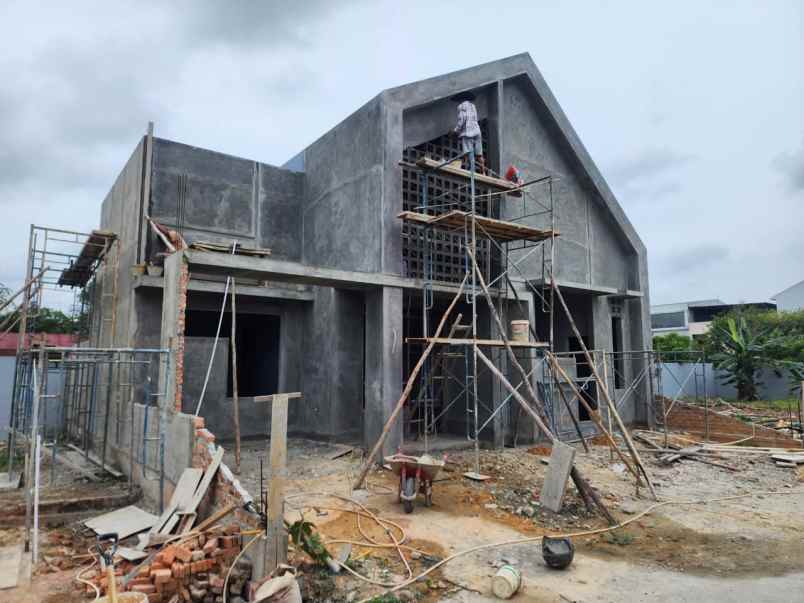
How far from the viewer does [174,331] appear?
8570 mm

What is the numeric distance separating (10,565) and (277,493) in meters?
3.90

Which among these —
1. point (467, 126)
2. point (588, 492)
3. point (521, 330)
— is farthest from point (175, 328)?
point (467, 126)

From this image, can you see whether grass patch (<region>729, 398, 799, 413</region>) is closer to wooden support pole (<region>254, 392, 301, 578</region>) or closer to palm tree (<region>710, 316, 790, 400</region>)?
palm tree (<region>710, 316, 790, 400</region>)

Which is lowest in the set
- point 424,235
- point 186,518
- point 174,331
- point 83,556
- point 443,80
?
point 83,556

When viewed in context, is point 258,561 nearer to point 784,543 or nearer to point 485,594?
point 485,594

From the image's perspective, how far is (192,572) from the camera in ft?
17.7

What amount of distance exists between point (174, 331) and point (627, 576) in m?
7.22

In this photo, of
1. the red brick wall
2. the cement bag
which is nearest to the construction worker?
the red brick wall

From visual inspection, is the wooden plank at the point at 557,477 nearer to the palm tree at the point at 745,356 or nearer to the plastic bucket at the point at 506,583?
the plastic bucket at the point at 506,583

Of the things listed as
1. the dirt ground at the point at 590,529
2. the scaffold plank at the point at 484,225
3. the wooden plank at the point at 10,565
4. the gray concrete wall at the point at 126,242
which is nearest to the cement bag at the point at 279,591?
the dirt ground at the point at 590,529

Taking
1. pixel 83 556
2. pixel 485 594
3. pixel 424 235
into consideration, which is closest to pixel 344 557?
pixel 485 594

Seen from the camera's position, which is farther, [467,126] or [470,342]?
[467,126]

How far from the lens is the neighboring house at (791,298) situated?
4144 centimetres

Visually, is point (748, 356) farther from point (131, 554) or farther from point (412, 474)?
point (131, 554)
